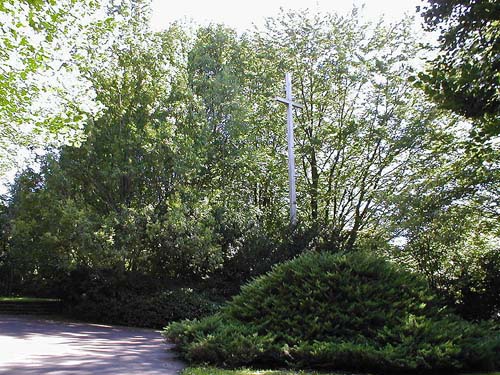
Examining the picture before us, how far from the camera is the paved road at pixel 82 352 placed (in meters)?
7.23

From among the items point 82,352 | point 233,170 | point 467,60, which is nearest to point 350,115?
point 233,170

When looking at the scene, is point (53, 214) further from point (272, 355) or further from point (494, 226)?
point (494, 226)

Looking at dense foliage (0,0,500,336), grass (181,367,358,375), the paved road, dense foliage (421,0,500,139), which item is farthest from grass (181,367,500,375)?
dense foliage (0,0,500,336)

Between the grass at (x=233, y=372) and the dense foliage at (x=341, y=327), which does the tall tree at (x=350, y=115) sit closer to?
the dense foliage at (x=341, y=327)

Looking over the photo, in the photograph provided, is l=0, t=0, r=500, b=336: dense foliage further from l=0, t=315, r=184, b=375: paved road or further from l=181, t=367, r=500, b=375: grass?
l=181, t=367, r=500, b=375: grass

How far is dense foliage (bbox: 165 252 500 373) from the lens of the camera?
7.35 metres

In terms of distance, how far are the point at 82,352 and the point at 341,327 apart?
15.8 feet

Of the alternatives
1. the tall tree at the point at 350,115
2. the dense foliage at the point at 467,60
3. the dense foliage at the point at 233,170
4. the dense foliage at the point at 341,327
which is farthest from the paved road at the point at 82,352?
the tall tree at the point at 350,115

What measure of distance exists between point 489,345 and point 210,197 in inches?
453

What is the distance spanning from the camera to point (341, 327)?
833cm

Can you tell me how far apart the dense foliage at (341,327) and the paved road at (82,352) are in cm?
80

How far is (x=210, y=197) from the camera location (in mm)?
17453

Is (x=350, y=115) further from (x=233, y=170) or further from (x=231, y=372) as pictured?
(x=231, y=372)

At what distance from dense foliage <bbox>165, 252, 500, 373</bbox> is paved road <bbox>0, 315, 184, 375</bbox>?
2.62ft
